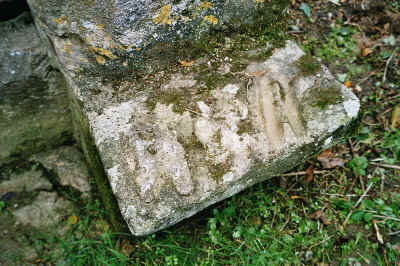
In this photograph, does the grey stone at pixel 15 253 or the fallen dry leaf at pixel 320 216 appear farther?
the fallen dry leaf at pixel 320 216

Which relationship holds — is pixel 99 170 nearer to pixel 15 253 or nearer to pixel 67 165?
pixel 67 165

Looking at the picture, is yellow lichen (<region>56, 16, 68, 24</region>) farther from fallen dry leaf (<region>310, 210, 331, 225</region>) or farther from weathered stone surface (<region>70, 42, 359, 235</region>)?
fallen dry leaf (<region>310, 210, 331, 225</region>)

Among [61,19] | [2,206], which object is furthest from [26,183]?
[61,19]

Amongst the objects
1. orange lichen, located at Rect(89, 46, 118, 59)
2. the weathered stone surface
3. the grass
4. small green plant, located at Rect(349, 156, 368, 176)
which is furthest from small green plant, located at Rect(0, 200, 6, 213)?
small green plant, located at Rect(349, 156, 368, 176)

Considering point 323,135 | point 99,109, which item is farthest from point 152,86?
point 323,135

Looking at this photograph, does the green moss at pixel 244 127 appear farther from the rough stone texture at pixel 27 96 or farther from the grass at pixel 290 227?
the rough stone texture at pixel 27 96

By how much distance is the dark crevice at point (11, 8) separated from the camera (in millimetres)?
1480

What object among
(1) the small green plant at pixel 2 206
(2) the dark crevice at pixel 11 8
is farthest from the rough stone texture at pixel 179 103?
(1) the small green plant at pixel 2 206

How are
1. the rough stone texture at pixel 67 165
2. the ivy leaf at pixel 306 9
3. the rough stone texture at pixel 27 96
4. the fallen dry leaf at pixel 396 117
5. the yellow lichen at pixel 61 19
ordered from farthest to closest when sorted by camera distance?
1. the ivy leaf at pixel 306 9
2. the fallen dry leaf at pixel 396 117
3. the rough stone texture at pixel 67 165
4. the rough stone texture at pixel 27 96
5. the yellow lichen at pixel 61 19

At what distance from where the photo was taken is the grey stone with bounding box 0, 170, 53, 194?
1.88 meters

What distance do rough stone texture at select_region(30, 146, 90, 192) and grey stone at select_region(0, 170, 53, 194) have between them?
7 centimetres

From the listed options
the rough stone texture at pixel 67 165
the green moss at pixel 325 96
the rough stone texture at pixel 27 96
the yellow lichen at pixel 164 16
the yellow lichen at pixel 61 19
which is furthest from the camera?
the rough stone texture at pixel 67 165

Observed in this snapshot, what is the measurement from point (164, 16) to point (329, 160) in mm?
1308

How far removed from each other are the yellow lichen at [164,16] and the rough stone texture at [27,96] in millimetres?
652
